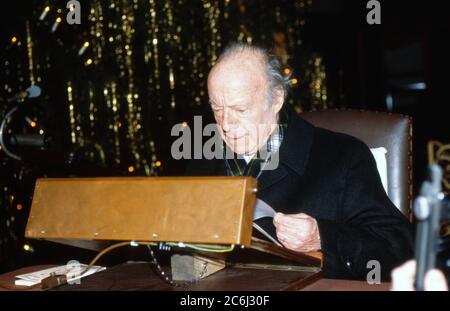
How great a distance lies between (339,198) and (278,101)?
0.46 meters

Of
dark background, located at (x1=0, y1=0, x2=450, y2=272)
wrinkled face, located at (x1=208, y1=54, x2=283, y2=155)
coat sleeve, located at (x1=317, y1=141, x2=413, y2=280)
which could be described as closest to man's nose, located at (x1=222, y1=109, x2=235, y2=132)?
wrinkled face, located at (x1=208, y1=54, x2=283, y2=155)

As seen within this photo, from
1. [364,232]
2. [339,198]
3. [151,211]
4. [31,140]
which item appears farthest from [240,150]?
[31,140]

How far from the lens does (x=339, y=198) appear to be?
208 centimetres

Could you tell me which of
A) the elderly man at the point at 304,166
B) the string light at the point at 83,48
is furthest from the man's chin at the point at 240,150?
the string light at the point at 83,48

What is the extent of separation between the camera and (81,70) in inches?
150

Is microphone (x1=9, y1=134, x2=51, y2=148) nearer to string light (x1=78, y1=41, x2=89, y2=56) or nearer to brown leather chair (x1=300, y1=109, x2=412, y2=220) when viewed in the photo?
string light (x1=78, y1=41, x2=89, y2=56)

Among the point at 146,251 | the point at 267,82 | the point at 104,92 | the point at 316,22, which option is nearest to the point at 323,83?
the point at 316,22

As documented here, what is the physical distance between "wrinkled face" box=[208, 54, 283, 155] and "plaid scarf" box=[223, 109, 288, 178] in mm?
89

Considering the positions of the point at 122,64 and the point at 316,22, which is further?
the point at 316,22

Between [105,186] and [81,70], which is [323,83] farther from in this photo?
[105,186]

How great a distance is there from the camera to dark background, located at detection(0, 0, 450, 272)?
3584mm

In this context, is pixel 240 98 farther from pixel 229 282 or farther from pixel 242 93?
pixel 229 282

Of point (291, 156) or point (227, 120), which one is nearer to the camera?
point (227, 120)
